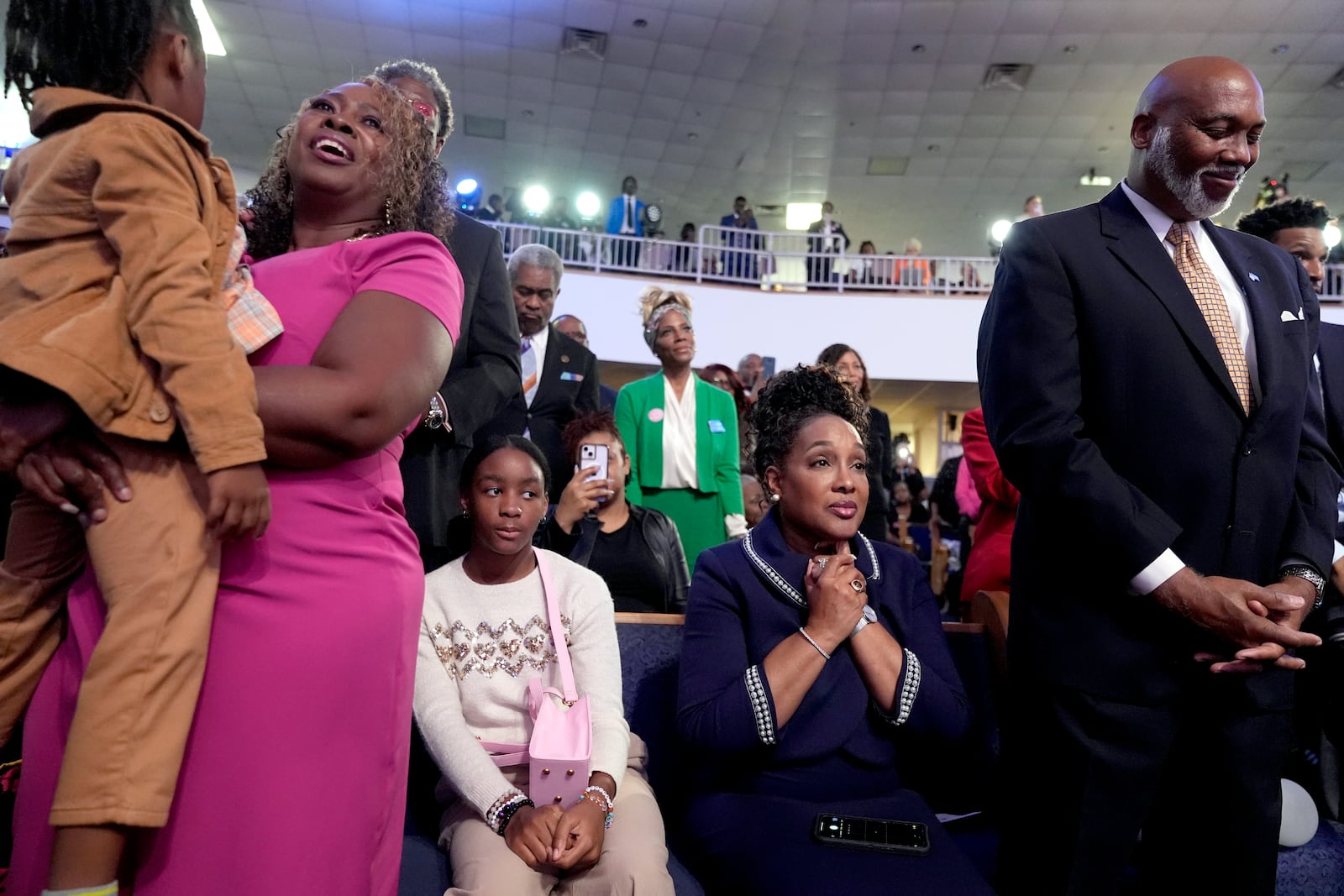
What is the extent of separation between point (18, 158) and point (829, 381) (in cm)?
152

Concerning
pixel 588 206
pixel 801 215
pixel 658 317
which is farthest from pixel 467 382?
pixel 801 215

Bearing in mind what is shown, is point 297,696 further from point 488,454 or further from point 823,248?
point 823,248

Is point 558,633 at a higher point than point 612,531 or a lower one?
lower

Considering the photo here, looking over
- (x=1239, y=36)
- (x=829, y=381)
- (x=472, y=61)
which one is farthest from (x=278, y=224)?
(x=1239, y=36)

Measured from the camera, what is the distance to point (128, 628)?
0.85 metres

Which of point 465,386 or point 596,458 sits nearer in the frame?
point 465,386

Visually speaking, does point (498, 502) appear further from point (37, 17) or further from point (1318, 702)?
point (1318, 702)

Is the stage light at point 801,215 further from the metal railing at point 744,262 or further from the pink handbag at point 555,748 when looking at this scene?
the pink handbag at point 555,748

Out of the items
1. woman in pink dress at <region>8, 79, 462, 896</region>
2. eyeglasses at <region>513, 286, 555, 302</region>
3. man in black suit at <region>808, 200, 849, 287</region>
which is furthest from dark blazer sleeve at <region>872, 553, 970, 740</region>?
man in black suit at <region>808, 200, 849, 287</region>

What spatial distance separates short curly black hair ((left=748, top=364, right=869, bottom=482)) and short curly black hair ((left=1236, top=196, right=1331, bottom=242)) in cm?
129

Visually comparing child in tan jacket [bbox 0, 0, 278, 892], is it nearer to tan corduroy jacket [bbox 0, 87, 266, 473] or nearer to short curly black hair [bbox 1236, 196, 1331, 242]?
tan corduroy jacket [bbox 0, 87, 266, 473]

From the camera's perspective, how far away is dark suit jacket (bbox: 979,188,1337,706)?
55.4 inches

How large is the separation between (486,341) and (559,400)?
1272 millimetres

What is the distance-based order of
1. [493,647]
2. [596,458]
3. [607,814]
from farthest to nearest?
[596,458] < [493,647] < [607,814]
